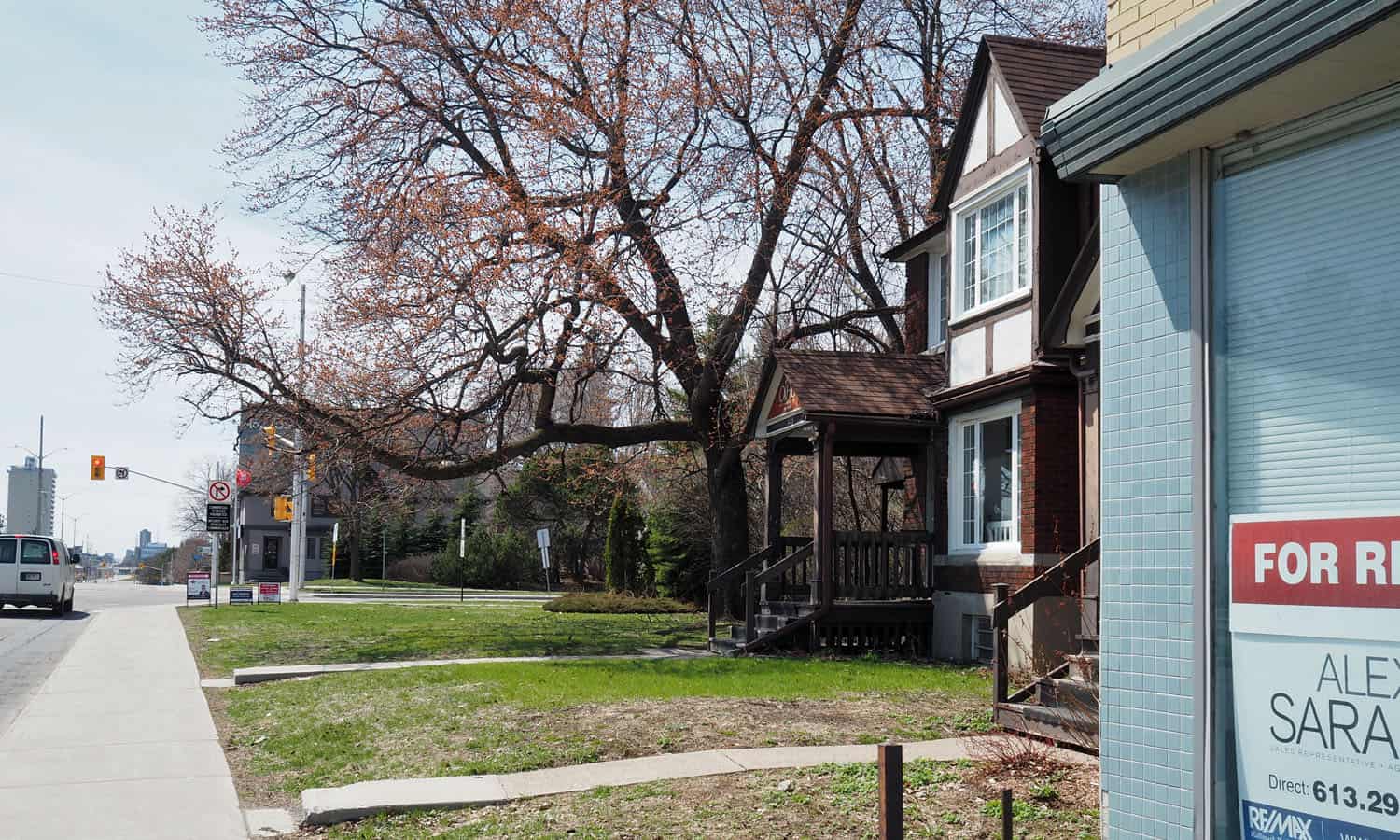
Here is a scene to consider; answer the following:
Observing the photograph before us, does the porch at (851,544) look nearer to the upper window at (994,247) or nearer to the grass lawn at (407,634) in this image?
the upper window at (994,247)

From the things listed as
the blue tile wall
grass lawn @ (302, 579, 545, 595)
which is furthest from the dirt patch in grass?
grass lawn @ (302, 579, 545, 595)

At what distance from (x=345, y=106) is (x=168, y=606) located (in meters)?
18.5

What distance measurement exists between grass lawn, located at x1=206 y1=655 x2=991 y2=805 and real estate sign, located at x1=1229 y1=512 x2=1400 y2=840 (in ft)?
18.4

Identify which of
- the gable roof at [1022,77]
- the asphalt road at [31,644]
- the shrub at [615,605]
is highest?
the gable roof at [1022,77]

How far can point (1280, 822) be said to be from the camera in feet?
15.8

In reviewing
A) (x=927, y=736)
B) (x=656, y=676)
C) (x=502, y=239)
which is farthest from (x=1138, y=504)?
(x=502, y=239)

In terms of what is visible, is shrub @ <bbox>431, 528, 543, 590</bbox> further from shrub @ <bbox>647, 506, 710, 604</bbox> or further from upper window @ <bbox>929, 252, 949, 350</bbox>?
upper window @ <bbox>929, 252, 949, 350</bbox>

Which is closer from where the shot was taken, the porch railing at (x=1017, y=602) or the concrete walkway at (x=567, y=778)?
the concrete walkway at (x=567, y=778)

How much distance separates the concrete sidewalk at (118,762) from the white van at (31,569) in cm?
1366

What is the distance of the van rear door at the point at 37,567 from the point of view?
29.7m

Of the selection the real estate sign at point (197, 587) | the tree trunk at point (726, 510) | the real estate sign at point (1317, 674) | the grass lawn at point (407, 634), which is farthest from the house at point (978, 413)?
the real estate sign at point (197, 587)

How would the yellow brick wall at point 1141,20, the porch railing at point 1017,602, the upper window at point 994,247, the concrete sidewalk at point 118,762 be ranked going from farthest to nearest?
the upper window at point 994,247 → the porch railing at point 1017,602 → the concrete sidewalk at point 118,762 → the yellow brick wall at point 1141,20

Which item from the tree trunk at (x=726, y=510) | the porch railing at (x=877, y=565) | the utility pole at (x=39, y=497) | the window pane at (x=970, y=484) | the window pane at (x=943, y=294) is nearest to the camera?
the window pane at (x=970, y=484)

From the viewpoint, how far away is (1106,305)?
611 cm
